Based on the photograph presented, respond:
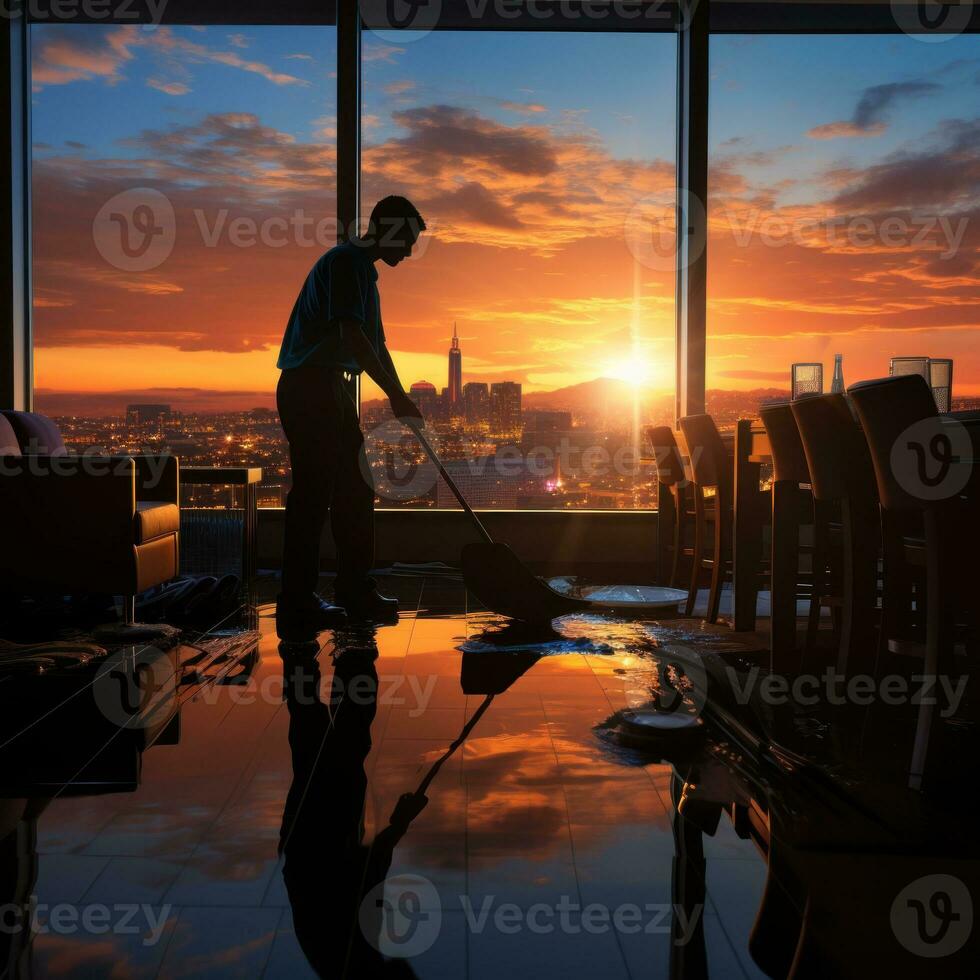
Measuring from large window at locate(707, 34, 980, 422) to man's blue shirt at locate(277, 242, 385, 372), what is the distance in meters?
2.52

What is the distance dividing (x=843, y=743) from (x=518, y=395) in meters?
3.67

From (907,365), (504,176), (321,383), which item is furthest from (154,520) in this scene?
(504,176)

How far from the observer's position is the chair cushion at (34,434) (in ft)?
13.7

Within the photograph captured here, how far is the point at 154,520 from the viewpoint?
12.0ft

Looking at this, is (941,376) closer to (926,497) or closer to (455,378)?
(926,497)

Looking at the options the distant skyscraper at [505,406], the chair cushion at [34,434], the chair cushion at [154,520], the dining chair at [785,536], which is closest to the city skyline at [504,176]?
the distant skyscraper at [505,406]

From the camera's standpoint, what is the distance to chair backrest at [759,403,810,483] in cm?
273

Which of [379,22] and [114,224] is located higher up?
[379,22]

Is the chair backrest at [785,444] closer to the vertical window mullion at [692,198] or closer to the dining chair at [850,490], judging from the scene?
the dining chair at [850,490]

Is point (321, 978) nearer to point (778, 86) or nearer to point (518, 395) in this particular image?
point (518, 395)

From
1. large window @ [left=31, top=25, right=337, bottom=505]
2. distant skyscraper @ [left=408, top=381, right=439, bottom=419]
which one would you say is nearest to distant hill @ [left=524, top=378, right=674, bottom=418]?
distant skyscraper @ [left=408, top=381, right=439, bottom=419]

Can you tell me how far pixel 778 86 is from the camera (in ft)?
17.7

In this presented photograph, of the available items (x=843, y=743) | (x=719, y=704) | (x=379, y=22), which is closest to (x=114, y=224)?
(x=379, y=22)

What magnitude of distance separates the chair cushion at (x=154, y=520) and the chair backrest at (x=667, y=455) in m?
2.05
